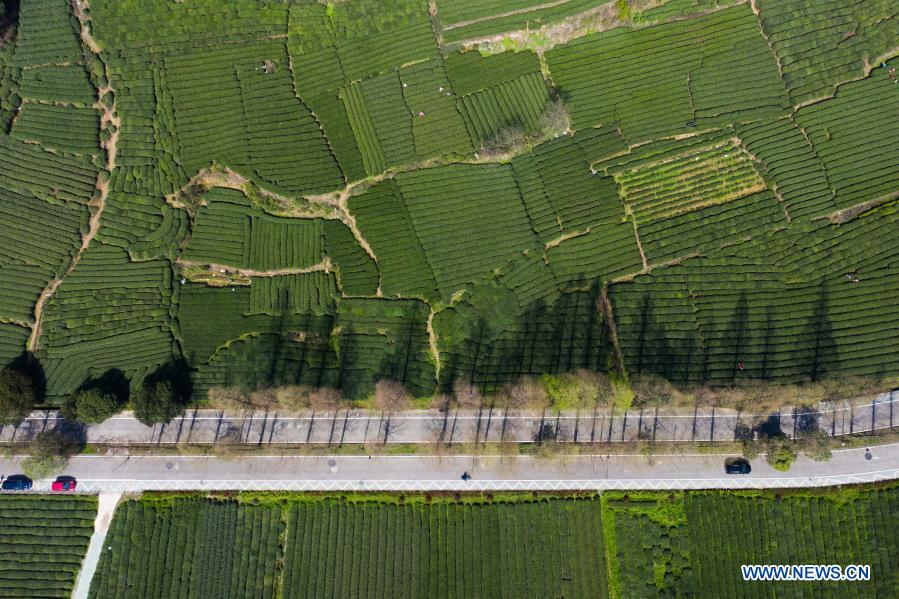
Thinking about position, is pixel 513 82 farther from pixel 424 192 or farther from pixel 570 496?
pixel 570 496

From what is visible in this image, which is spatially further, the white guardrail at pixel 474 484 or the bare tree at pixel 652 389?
the white guardrail at pixel 474 484

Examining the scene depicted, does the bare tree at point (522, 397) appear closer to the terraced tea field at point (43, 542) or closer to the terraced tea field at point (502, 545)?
the terraced tea field at point (502, 545)

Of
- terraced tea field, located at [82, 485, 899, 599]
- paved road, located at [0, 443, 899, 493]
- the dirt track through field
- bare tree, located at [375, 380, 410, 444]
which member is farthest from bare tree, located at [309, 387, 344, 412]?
the dirt track through field

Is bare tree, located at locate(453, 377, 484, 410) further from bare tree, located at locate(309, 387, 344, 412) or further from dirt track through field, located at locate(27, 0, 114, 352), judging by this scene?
dirt track through field, located at locate(27, 0, 114, 352)

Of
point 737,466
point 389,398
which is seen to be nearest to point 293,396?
point 389,398

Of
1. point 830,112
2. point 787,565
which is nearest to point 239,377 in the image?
point 787,565

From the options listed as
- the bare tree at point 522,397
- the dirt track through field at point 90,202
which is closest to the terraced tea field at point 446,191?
the dirt track through field at point 90,202
